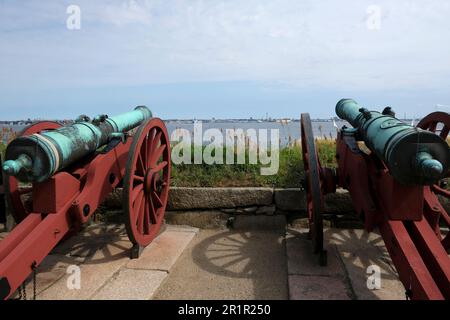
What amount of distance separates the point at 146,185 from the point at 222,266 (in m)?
1.11

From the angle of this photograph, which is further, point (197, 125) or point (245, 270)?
point (197, 125)

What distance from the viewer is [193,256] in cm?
412

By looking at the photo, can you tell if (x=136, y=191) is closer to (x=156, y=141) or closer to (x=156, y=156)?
(x=156, y=156)

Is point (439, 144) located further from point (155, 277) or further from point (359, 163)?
point (155, 277)

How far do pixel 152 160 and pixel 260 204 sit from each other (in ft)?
4.76

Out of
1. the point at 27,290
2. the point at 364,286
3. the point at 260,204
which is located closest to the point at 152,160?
the point at 260,204

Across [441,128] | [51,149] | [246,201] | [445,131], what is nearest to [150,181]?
[51,149]

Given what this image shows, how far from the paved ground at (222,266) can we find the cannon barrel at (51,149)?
0.97 metres

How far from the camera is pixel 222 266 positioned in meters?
3.88

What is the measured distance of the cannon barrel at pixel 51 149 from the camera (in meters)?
3.04

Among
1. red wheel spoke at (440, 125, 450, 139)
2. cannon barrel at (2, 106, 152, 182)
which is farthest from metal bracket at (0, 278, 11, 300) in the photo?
red wheel spoke at (440, 125, 450, 139)

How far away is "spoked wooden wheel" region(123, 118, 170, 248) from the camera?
3615 mm

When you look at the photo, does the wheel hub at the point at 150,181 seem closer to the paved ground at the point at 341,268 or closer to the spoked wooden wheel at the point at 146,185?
the spoked wooden wheel at the point at 146,185

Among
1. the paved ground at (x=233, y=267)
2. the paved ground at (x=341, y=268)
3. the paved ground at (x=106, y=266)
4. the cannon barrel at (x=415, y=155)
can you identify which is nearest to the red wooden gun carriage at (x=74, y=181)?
the paved ground at (x=106, y=266)
